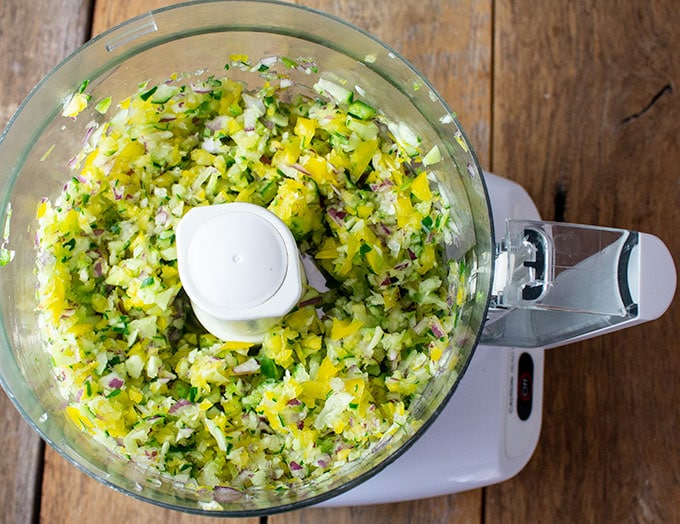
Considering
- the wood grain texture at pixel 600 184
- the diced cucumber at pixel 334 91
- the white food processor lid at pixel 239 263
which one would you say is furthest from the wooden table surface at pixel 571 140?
the white food processor lid at pixel 239 263

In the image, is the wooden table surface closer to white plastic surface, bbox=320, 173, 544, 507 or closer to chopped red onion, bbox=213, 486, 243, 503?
white plastic surface, bbox=320, 173, 544, 507

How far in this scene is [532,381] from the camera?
85cm

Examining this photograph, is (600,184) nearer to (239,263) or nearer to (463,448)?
(463,448)

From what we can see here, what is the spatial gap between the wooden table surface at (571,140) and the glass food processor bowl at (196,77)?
10.6 inches

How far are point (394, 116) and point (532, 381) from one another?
341 millimetres

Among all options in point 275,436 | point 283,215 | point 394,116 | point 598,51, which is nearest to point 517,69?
point 598,51

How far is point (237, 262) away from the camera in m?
0.60

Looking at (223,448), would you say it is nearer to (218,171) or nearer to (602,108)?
(218,171)

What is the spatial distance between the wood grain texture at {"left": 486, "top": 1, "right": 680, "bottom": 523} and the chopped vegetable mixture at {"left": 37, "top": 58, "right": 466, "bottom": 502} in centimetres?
32

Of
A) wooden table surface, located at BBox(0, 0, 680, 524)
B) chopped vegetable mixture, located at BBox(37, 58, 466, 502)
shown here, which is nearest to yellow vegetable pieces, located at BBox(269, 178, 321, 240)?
chopped vegetable mixture, located at BBox(37, 58, 466, 502)

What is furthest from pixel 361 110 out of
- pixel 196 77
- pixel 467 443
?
pixel 467 443

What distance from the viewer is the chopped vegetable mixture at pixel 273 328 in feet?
2.16

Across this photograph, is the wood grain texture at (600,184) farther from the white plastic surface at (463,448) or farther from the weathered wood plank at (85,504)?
the weathered wood plank at (85,504)

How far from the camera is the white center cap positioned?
0.60 meters
